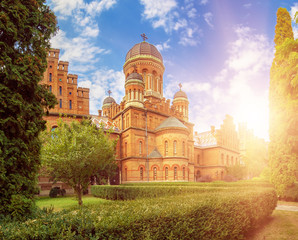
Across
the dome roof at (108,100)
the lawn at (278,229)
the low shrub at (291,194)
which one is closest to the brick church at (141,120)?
the low shrub at (291,194)

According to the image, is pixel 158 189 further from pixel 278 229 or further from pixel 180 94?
pixel 180 94

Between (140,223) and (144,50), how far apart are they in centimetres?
3968

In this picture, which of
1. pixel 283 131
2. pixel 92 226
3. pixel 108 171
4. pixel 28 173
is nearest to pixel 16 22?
pixel 28 173

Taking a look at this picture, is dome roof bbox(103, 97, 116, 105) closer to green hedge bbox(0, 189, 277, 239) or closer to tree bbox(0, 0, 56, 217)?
tree bbox(0, 0, 56, 217)

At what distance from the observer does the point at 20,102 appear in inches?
251

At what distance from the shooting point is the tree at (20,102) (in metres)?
6.12

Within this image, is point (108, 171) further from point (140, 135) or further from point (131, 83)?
point (131, 83)

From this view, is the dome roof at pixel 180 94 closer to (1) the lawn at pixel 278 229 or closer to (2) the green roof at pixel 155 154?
(2) the green roof at pixel 155 154

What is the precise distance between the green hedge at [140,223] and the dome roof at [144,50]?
36.8 metres

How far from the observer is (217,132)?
44.9m

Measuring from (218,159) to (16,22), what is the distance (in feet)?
140

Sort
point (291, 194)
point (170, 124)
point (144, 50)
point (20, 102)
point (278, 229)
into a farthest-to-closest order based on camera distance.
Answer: point (144, 50), point (170, 124), point (291, 194), point (278, 229), point (20, 102)

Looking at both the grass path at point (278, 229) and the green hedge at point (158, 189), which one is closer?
the grass path at point (278, 229)

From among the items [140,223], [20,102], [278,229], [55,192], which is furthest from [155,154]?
[140,223]
